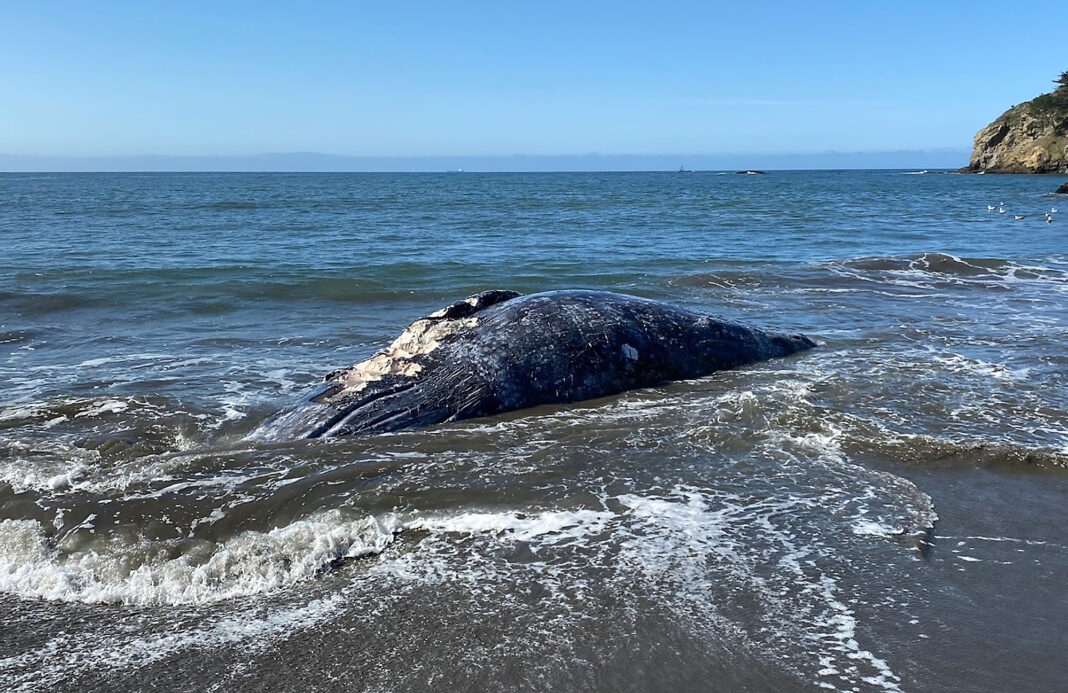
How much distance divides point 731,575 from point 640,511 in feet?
2.72

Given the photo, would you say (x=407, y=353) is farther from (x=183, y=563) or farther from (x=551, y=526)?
(x=183, y=563)

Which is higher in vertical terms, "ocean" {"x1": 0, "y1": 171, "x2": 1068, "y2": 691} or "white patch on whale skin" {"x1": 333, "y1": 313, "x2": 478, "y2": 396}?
"white patch on whale skin" {"x1": 333, "y1": 313, "x2": 478, "y2": 396}

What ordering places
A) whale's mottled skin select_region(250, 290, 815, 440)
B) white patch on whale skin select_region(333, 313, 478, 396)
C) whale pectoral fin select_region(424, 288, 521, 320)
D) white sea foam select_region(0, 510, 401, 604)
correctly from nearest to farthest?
white sea foam select_region(0, 510, 401, 604)
whale's mottled skin select_region(250, 290, 815, 440)
white patch on whale skin select_region(333, 313, 478, 396)
whale pectoral fin select_region(424, 288, 521, 320)

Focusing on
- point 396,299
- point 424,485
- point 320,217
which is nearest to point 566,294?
point 424,485

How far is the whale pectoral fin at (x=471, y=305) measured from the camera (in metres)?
7.09

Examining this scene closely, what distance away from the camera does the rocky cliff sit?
84.9 m

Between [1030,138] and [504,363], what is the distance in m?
103

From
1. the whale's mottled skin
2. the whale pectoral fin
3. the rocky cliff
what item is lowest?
the whale's mottled skin

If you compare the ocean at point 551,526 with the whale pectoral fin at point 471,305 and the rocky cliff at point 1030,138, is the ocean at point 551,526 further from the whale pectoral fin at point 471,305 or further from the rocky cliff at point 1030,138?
the rocky cliff at point 1030,138

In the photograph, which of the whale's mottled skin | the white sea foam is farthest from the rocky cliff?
the white sea foam

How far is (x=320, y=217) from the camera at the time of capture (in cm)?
3631

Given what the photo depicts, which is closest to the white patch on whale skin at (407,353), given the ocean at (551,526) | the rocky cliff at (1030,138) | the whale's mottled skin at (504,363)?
the whale's mottled skin at (504,363)

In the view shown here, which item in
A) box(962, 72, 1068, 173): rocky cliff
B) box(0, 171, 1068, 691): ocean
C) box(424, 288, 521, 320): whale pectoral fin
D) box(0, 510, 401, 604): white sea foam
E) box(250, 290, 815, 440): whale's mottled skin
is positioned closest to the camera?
box(0, 171, 1068, 691): ocean

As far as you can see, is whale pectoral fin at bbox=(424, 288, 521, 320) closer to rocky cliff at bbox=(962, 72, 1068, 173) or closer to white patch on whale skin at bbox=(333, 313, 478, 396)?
white patch on whale skin at bbox=(333, 313, 478, 396)
